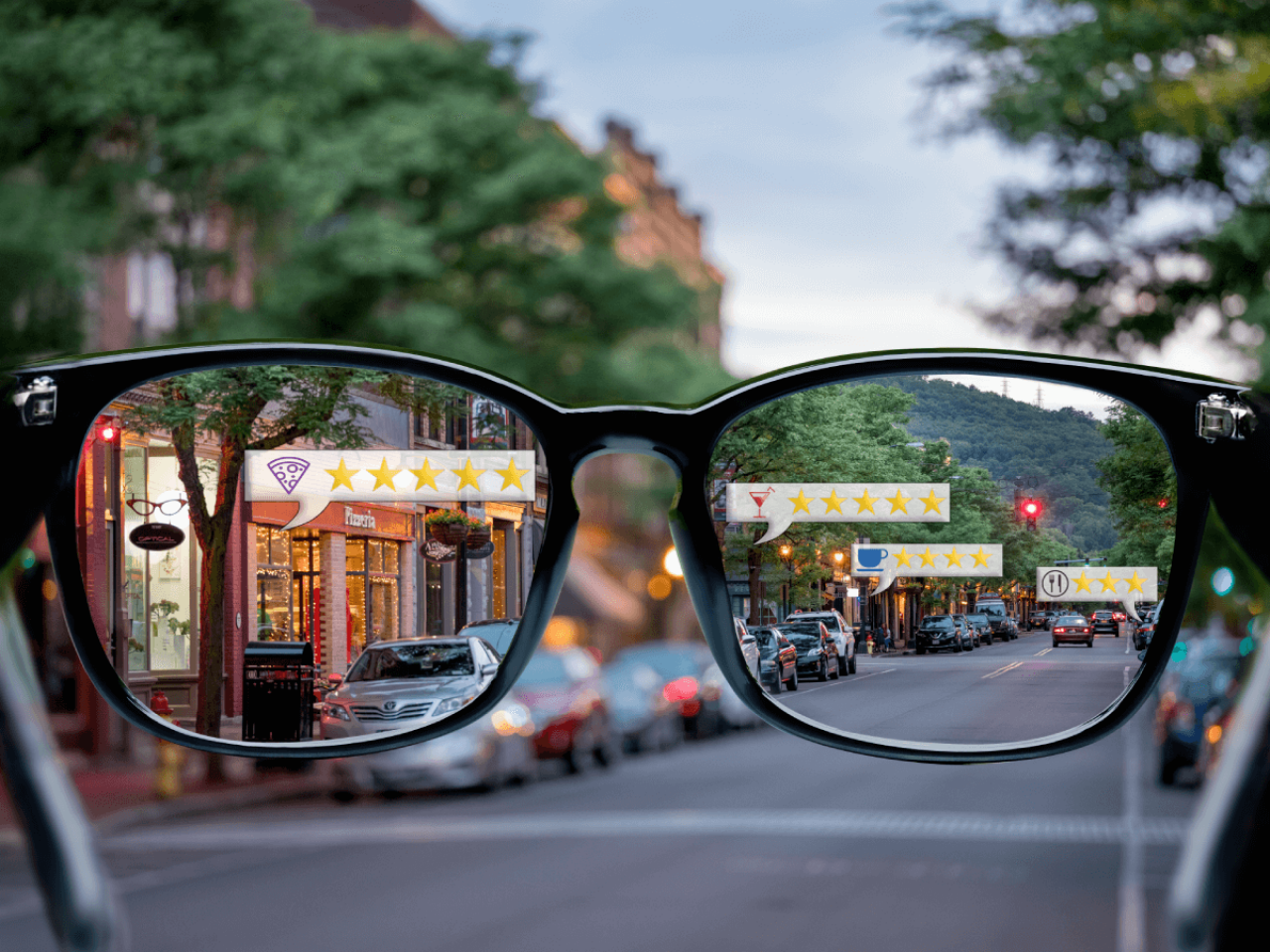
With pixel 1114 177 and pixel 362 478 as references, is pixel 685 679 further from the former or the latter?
pixel 1114 177

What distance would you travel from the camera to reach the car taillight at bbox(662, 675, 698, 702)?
1.21m

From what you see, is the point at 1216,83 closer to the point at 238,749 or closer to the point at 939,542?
the point at 939,542

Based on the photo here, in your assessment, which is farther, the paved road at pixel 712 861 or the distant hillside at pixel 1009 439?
the paved road at pixel 712 861

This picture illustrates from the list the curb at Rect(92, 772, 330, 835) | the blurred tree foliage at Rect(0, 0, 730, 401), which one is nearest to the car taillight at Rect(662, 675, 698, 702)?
the curb at Rect(92, 772, 330, 835)

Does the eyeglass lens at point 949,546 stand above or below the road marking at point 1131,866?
above

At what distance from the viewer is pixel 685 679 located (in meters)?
1.24

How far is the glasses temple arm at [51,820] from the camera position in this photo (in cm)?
44

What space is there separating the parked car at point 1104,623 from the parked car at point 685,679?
34 centimetres

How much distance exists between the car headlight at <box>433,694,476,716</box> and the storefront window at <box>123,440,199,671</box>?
0.14m

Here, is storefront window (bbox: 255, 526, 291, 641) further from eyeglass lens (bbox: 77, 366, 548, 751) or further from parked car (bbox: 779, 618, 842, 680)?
parked car (bbox: 779, 618, 842, 680)

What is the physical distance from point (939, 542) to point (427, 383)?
0.94 feet

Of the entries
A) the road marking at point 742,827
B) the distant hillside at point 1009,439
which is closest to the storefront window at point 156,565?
the distant hillside at point 1009,439

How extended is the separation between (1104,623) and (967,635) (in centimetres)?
7

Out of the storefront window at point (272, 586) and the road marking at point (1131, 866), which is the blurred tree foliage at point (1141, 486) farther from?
the storefront window at point (272, 586)
